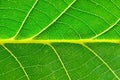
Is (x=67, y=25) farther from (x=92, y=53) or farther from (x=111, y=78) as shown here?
(x=111, y=78)

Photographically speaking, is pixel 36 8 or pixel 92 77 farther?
pixel 92 77

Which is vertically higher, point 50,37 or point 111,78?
point 50,37

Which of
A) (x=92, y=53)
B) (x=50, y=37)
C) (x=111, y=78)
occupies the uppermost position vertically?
(x=50, y=37)

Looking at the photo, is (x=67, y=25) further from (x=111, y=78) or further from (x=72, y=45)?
(x=111, y=78)

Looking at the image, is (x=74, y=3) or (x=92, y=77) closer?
(x=74, y=3)

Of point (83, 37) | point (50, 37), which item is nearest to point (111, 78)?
point (83, 37)

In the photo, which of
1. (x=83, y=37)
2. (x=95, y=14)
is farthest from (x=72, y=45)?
(x=95, y=14)
